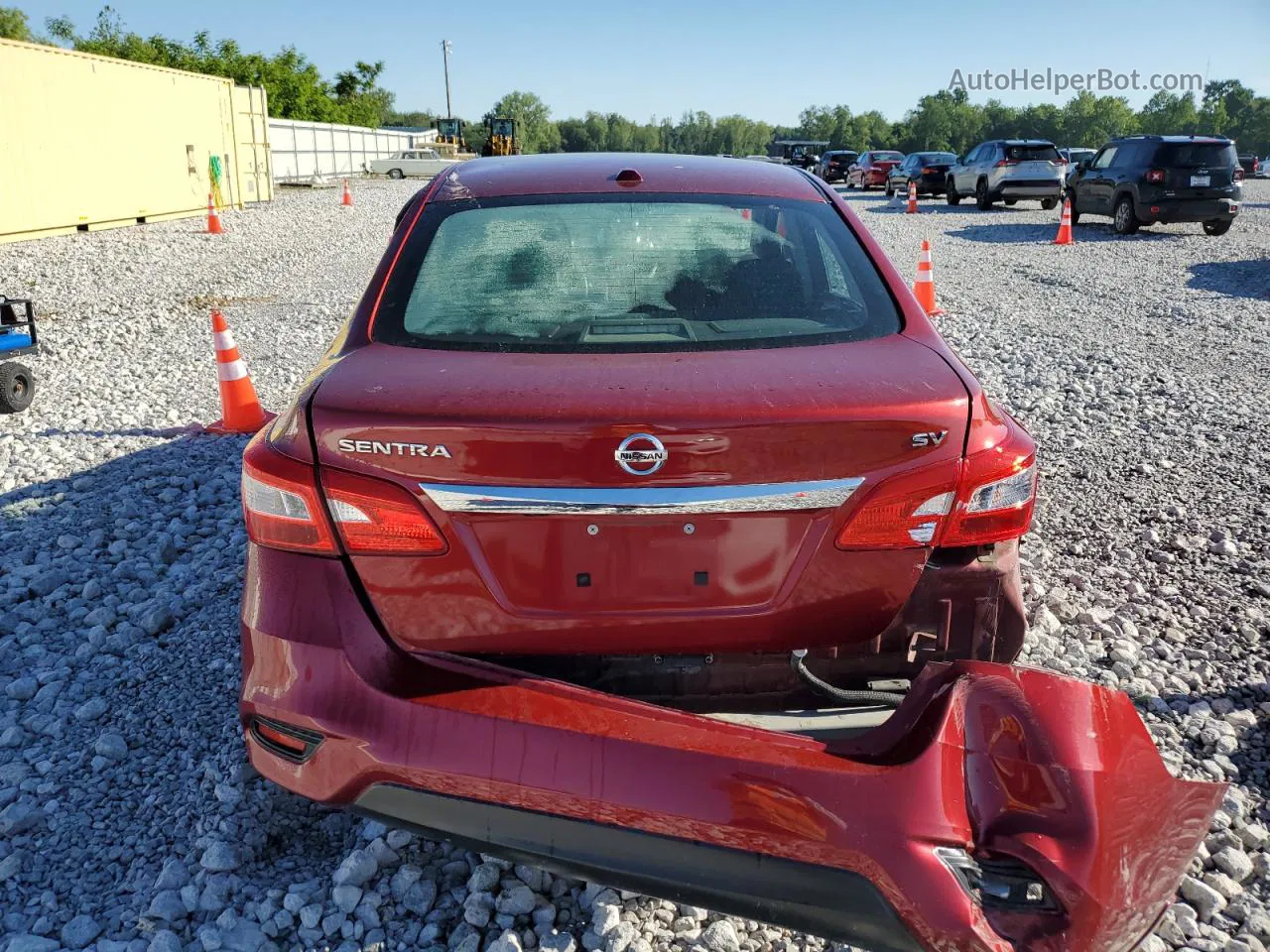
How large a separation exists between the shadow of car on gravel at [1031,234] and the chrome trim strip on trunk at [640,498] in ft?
56.6

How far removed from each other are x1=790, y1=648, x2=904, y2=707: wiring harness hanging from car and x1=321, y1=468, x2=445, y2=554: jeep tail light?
0.77 meters

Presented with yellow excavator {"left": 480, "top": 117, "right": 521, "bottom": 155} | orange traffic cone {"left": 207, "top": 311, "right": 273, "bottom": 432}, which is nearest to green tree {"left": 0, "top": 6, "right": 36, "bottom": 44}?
yellow excavator {"left": 480, "top": 117, "right": 521, "bottom": 155}

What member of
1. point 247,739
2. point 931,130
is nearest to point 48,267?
point 247,739

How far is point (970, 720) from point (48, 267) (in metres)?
14.8

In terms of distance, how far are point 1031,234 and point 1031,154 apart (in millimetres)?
5296

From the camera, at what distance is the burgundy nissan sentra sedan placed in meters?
1.84

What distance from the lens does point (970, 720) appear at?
1967 mm

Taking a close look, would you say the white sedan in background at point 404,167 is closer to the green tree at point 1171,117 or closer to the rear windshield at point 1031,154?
the rear windshield at point 1031,154

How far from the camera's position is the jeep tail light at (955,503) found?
79.7 inches

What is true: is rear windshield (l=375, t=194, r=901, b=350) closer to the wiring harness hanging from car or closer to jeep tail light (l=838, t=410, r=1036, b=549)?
jeep tail light (l=838, t=410, r=1036, b=549)

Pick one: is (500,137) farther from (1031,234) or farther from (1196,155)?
(1196,155)

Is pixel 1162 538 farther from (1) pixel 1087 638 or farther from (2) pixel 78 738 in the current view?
(2) pixel 78 738

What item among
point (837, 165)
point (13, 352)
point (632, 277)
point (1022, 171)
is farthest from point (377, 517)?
point (837, 165)

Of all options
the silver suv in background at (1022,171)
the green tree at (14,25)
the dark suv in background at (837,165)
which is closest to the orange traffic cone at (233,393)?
the silver suv in background at (1022,171)
